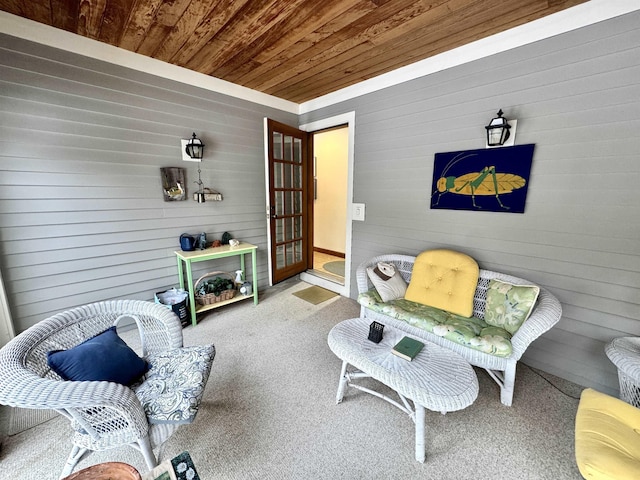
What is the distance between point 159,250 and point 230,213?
2.91ft

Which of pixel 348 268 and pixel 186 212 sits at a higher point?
pixel 186 212

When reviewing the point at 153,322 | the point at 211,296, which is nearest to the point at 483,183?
the point at 153,322

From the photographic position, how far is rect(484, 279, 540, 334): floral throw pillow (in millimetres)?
1791

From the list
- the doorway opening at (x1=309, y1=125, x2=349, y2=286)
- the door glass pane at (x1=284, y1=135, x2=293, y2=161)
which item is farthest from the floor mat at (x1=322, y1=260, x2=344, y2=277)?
the door glass pane at (x1=284, y1=135, x2=293, y2=161)

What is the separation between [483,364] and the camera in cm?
174

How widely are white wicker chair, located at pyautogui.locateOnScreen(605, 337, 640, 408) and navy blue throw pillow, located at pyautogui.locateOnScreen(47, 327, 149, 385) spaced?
2.66 metres

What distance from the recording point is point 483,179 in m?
2.20

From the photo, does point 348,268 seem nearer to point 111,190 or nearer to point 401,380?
point 401,380

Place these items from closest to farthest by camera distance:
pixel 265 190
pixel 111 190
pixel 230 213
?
pixel 111 190, pixel 230 213, pixel 265 190

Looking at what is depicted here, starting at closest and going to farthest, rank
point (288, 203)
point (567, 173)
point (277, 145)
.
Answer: point (567, 173) < point (277, 145) < point (288, 203)

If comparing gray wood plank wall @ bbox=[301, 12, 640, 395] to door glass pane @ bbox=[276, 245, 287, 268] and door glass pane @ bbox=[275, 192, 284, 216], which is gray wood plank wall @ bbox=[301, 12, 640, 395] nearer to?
door glass pane @ bbox=[275, 192, 284, 216]

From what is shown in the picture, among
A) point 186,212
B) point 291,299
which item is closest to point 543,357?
point 291,299

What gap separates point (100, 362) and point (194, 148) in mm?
2164

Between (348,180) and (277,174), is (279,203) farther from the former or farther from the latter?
(348,180)
